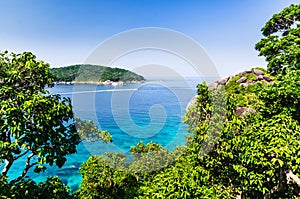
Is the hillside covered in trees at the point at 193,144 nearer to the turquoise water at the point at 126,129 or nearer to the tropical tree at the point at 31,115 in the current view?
the tropical tree at the point at 31,115

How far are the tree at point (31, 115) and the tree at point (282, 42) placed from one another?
1120 cm

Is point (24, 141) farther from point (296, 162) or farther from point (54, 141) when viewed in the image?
point (296, 162)

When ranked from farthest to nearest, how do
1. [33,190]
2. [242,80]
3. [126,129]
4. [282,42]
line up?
[126,129]
[242,80]
[282,42]
[33,190]

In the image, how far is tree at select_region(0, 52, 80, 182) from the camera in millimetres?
3832

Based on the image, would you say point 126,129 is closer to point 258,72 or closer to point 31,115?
point 258,72

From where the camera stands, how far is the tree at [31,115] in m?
3.83

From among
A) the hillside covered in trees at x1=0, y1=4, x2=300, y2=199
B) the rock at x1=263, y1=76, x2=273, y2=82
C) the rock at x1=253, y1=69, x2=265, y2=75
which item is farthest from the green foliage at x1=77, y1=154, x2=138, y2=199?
the rock at x1=253, y1=69, x2=265, y2=75

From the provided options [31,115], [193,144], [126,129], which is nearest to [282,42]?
[193,144]

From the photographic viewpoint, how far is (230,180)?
5.41 metres

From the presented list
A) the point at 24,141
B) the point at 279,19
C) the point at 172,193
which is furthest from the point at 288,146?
the point at 279,19

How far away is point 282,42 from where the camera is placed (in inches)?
516

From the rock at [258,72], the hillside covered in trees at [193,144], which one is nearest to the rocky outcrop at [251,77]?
the rock at [258,72]

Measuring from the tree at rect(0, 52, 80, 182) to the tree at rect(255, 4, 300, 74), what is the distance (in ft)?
36.8

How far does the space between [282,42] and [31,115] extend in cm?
1450
